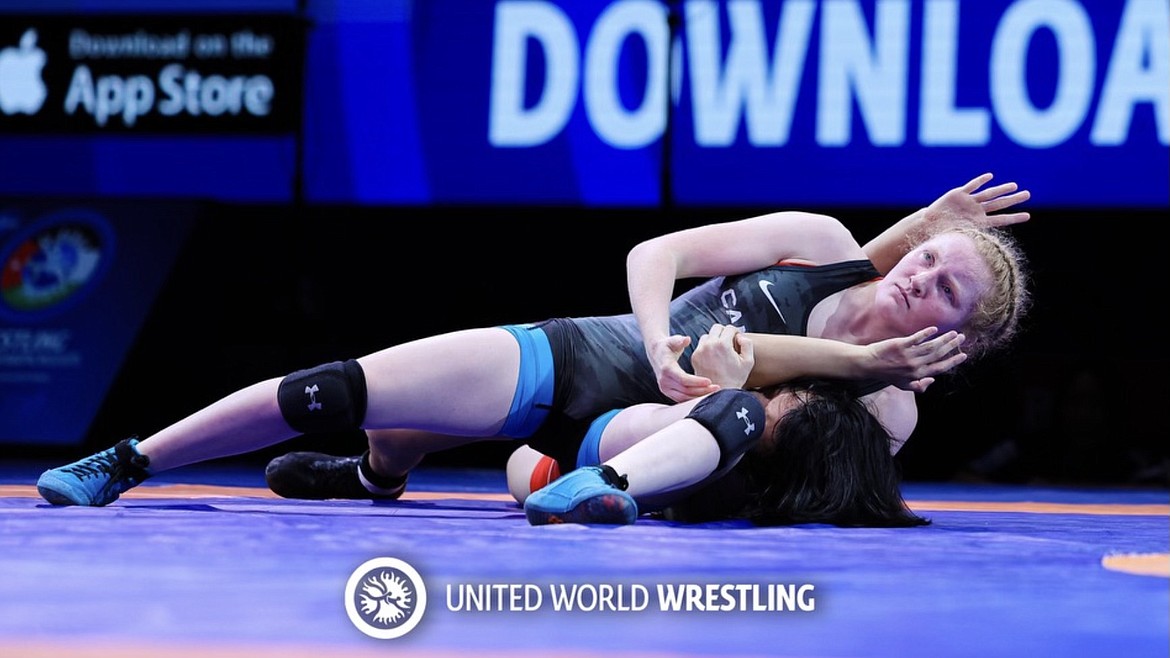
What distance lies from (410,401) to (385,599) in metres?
1.20

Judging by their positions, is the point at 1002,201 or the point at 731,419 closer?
the point at 731,419

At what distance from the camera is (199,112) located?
18.9 feet

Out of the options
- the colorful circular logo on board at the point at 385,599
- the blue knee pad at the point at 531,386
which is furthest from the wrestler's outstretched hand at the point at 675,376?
the colorful circular logo on board at the point at 385,599

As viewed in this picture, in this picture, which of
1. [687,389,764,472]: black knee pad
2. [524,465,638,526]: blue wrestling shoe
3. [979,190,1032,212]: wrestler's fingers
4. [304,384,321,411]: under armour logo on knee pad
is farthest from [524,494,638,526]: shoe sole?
[979,190,1032,212]: wrestler's fingers

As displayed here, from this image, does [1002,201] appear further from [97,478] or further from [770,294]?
[97,478]

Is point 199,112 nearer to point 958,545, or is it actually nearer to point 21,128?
point 21,128

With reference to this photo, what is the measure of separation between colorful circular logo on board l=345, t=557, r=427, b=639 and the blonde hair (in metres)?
1.45

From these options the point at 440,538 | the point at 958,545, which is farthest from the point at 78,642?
the point at 958,545

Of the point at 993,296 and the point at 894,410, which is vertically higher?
the point at 993,296

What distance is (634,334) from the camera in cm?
276

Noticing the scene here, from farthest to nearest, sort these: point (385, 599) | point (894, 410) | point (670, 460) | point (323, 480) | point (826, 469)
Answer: point (323, 480)
point (894, 410)
point (826, 469)
point (670, 460)
point (385, 599)

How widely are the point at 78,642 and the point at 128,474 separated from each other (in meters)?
1.52

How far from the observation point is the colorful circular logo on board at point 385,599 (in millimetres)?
1295

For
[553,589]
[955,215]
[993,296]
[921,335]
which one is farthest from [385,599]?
[955,215]
